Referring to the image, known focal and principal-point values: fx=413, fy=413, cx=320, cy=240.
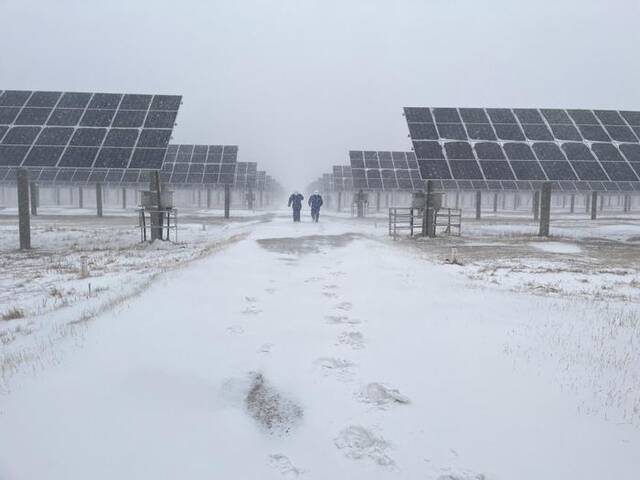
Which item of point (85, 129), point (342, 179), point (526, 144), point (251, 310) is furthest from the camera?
point (342, 179)

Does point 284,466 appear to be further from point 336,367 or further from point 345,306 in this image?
point 345,306

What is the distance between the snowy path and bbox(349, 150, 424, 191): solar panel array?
30.1m

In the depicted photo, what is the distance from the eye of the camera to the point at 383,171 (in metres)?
37.1

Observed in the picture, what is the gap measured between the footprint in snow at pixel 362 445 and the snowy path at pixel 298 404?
1 centimetres

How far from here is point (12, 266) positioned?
36.3ft

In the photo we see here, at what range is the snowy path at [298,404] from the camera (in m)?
2.87

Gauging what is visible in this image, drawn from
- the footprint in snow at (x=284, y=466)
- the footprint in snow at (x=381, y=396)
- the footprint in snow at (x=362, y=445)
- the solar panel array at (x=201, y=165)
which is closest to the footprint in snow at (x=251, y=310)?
the footprint in snow at (x=381, y=396)

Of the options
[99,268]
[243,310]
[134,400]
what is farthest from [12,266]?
[134,400]

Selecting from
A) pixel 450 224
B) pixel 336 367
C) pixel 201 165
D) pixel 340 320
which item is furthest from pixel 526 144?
pixel 201 165

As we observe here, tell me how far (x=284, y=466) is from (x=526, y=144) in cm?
1975

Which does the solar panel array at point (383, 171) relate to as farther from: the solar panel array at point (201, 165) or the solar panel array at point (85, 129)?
the solar panel array at point (85, 129)

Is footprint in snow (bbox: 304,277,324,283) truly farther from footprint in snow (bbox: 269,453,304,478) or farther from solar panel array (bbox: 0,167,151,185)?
solar panel array (bbox: 0,167,151,185)

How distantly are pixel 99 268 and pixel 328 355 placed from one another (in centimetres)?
842

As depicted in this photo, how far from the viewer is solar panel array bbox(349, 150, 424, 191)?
35719 millimetres
